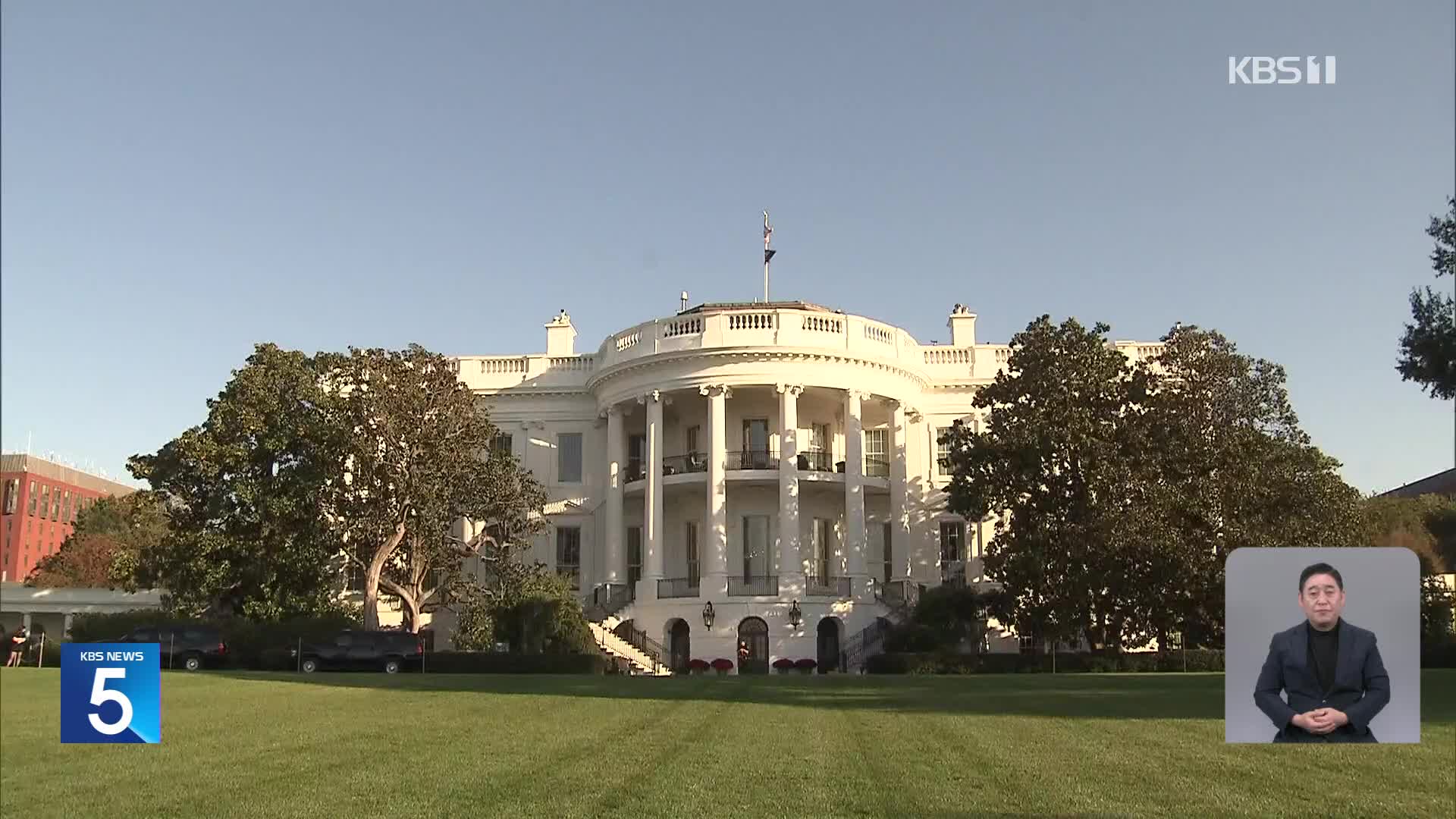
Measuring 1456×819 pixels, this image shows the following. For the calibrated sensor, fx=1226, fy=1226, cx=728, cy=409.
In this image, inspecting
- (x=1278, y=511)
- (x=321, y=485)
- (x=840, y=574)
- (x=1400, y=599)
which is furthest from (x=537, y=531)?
(x=1400, y=599)

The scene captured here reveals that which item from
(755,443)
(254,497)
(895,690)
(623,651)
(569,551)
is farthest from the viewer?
(569,551)

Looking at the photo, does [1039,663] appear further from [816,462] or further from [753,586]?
[816,462]

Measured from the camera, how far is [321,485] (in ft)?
119

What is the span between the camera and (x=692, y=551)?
141ft

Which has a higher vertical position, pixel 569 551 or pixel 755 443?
pixel 755 443

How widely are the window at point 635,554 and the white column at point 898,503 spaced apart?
8.77 meters

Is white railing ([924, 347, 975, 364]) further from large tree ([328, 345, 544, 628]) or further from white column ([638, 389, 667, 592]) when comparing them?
large tree ([328, 345, 544, 628])

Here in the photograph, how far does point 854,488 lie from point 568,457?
37.5 feet

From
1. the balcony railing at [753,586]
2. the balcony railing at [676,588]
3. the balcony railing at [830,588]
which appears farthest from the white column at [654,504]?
the balcony railing at [830,588]

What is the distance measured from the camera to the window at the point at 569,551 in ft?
145

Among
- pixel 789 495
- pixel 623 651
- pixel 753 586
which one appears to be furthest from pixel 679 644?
pixel 789 495

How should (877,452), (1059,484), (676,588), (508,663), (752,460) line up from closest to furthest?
(1059,484)
(508,663)
(676,588)
(752,460)
(877,452)

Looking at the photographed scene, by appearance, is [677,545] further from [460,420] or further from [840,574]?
[460,420]

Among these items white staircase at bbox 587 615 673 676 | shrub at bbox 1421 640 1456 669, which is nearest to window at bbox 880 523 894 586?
white staircase at bbox 587 615 673 676
